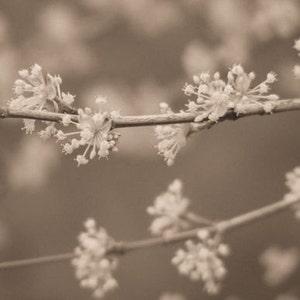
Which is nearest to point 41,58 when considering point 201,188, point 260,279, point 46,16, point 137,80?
point 46,16

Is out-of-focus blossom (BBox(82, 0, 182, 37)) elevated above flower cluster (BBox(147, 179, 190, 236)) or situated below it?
above

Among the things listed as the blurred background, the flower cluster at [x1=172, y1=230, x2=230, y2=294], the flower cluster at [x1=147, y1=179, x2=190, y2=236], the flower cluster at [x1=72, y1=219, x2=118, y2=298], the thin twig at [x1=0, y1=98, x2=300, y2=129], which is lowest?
the flower cluster at [x1=172, y1=230, x2=230, y2=294]

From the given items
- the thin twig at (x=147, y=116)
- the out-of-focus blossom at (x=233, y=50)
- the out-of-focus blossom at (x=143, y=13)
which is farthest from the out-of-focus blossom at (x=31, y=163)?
the thin twig at (x=147, y=116)

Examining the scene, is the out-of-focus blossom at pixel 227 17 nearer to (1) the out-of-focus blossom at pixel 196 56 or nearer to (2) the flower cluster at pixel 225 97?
(1) the out-of-focus blossom at pixel 196 56

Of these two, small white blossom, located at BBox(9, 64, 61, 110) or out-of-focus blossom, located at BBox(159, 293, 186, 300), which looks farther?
out-of-focus blossom, located at BBox(159, 293, 186, 300)

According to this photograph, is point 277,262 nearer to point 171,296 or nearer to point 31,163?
point 171,296

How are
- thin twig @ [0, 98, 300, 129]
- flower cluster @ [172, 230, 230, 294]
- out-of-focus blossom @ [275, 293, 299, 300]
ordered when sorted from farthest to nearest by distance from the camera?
1. out-of-focus blossom @ [275, 293, 299, 300]
2. flower cluster @ [172, 230, 230, 294]
3. thin twig @ [0, 98, 300, 129]

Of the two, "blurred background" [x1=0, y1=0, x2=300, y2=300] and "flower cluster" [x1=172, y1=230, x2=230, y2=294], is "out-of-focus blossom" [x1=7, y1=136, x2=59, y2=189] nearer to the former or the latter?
"blurred background" [x1=0, y1=0, x2=300, y2=300]

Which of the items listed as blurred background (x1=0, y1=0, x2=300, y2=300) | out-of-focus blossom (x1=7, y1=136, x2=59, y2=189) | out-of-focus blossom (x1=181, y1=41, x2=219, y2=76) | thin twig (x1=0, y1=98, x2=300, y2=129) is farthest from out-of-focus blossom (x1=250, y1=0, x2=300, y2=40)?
thin twig (x1=0, y1=98, x2=300, y2=129)
